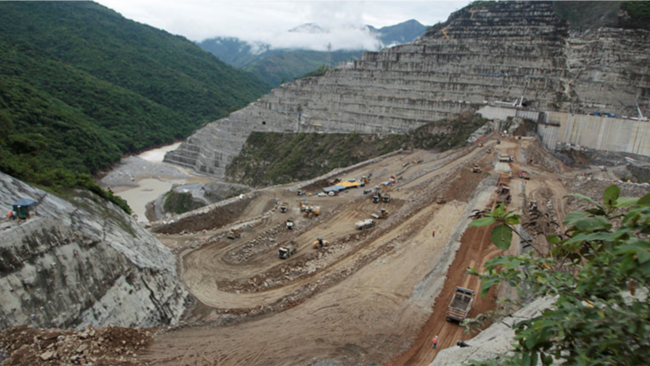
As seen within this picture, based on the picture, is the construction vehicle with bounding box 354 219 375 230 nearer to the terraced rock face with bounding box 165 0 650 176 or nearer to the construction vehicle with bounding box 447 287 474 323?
the construction vehicle with bounding box 447 287 474 323

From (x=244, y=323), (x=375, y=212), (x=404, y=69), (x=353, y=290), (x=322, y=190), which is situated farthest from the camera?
(x=404, y=69)

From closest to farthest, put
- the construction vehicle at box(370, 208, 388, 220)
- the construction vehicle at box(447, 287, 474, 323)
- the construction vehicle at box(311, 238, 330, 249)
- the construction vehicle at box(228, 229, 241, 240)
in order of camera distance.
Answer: the construction vehicle at box(447, 287, 474, 323)
the construction vehicle at box(311, 238, 330, 249)
the construction vehicle at box(228, 229, 241, 240)
the construction vehicle at box(370, 208, 388, 220)

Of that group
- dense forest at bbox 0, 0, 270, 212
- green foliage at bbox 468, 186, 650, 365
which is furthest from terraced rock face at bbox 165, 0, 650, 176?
green foliage at bbox 468, 186, 650, 365

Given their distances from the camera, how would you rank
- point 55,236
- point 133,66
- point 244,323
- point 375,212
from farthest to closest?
1. point 133,66
2. point 375,212
3. point 244,323
4. point 55,236

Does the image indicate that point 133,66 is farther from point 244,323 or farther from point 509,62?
point 244,323

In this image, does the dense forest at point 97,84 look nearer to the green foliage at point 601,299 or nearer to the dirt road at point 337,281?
the dirt road at point 337,281

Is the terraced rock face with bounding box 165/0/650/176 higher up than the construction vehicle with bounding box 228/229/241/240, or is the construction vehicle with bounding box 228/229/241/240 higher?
the terraced rock face with bounding box 165/0/650/176

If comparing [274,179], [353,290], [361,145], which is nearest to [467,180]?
[353,290]

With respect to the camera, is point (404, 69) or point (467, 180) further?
point (404, 69)
